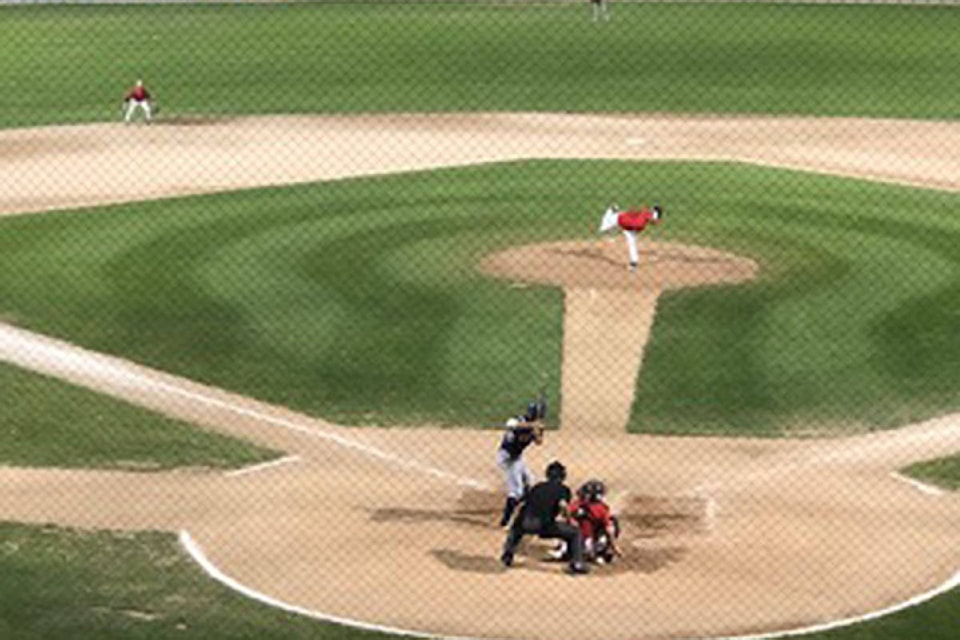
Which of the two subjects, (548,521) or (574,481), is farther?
(574,481)

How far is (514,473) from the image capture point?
2470 centimetres

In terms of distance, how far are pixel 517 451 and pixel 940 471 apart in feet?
19.6

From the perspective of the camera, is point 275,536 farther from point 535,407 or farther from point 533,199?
point 533,199

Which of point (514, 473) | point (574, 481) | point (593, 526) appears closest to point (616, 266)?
point (574, 481)

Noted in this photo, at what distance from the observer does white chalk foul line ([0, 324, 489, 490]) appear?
95.2 ft

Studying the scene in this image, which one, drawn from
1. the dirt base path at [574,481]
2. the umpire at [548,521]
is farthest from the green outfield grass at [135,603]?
the umpire at [548,521]

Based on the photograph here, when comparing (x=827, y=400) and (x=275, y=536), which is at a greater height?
(x=827, y=400)

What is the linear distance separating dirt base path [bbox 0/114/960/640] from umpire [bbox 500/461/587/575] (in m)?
0.26

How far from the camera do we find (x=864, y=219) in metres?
42.9

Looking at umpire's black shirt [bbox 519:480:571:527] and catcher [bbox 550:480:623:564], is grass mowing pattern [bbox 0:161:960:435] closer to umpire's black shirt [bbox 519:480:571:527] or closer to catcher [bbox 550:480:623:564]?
catcher [bbox 550:480:623:564]

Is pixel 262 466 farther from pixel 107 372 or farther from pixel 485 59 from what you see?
pixel 485 59

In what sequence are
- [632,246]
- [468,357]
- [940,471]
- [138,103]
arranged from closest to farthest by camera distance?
[940,471] → [468,357] → [632,246] → [138,103]

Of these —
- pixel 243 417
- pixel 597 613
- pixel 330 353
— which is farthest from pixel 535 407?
pixel 330 353

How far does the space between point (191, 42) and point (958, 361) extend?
4575 centimetres
